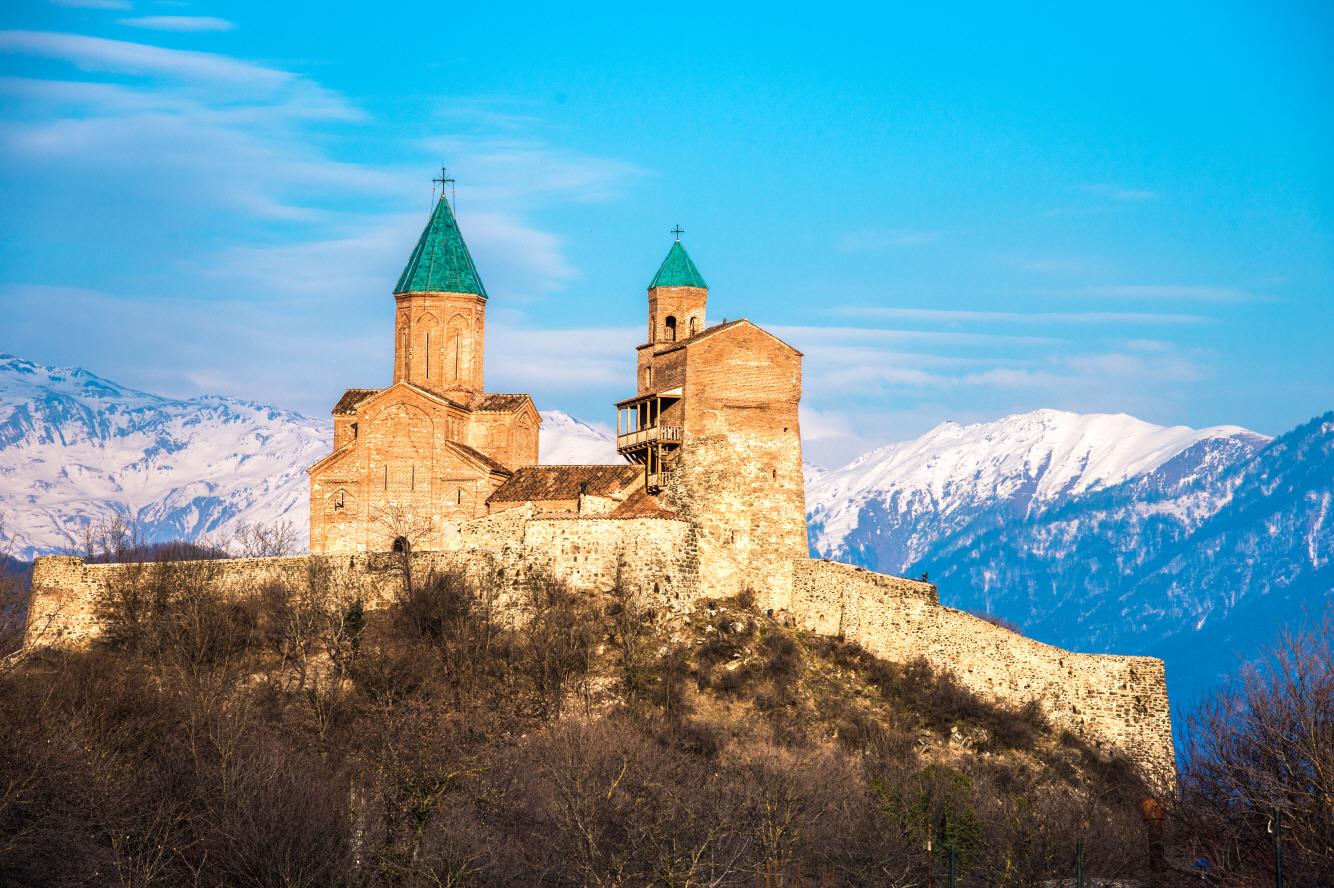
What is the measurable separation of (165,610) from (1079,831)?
83.4 ft

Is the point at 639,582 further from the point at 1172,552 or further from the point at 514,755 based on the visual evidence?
the point at 1172,552

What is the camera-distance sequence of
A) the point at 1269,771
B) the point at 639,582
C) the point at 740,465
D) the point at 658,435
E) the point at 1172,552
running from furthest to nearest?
the point at 1172,552
the point at 658,435
the point at 740,465
the point at 639,582
the point at 1269,771

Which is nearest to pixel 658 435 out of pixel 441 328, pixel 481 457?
pixel 481 457

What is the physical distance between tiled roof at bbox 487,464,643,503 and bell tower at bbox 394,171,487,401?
4.93 m

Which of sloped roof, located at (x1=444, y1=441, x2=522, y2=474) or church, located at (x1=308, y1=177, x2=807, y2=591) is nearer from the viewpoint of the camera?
church, located at (x1=308, y1=177, x2=807, y2=591)

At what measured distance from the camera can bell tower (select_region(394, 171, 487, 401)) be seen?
5959cm

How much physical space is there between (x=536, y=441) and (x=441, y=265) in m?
6.38

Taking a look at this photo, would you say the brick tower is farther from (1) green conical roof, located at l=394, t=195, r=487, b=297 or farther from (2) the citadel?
(1) green conical roof, located at l=394, t=195, r=487, b=297

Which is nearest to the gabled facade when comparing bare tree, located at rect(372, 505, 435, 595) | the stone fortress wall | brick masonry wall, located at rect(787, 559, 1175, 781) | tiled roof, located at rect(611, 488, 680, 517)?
bare tree, located at rect(372, 505, 435, 595)

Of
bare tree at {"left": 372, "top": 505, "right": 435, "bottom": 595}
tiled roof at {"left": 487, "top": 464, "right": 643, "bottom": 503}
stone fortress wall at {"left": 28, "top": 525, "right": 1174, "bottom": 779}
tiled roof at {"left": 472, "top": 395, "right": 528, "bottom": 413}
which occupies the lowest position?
stone fortress wall at {"left": 28, "top": 525, "right": 1174, "bottom": 779}

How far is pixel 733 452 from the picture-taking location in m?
52.9

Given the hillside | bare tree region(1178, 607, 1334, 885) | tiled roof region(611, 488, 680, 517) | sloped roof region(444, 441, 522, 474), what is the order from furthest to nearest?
1. sloped roof region(444, 441, 522, 474)
2. tiled roof region(611, 488, 680, 517)
3. the hillside
4. bare tree region(1178, 607, 1334, 885)

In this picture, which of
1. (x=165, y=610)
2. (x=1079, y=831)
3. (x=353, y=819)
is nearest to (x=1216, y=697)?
(x=1079, y=831)


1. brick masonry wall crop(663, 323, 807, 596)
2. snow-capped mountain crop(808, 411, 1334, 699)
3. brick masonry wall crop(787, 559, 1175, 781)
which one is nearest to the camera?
brick masonry wall crop(787, 559, 1175, 781)
